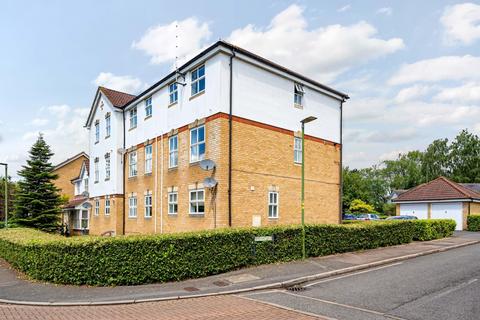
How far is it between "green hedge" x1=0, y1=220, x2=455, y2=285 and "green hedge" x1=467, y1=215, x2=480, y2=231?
25.2 metres

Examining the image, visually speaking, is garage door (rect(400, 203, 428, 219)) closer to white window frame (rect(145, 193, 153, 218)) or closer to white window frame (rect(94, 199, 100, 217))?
white window frame (rect(145, 193, 153, 218))

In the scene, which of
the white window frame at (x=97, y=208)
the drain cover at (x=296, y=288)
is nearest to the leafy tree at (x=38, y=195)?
the white window frame at (x=97, y=208)

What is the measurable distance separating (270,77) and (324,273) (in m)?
10.3

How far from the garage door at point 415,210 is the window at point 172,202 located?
27.4 m

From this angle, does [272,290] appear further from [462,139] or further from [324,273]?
[462,139]

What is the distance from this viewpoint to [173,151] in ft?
65.1

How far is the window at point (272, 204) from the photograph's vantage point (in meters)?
17.7

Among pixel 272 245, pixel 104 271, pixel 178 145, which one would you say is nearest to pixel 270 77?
pixel 178 145

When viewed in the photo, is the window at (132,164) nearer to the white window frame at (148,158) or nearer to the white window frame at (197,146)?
the white window frame at (148,158)

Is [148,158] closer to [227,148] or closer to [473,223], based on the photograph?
[227,148]

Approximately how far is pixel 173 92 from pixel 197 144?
3.82 metres

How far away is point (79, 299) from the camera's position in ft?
30.2

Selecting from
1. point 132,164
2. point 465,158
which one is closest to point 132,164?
point 132,164

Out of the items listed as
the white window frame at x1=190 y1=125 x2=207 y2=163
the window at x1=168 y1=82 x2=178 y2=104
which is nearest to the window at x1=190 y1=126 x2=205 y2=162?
the white window frame at x1=190 y1=125 x2=207 y2=163
